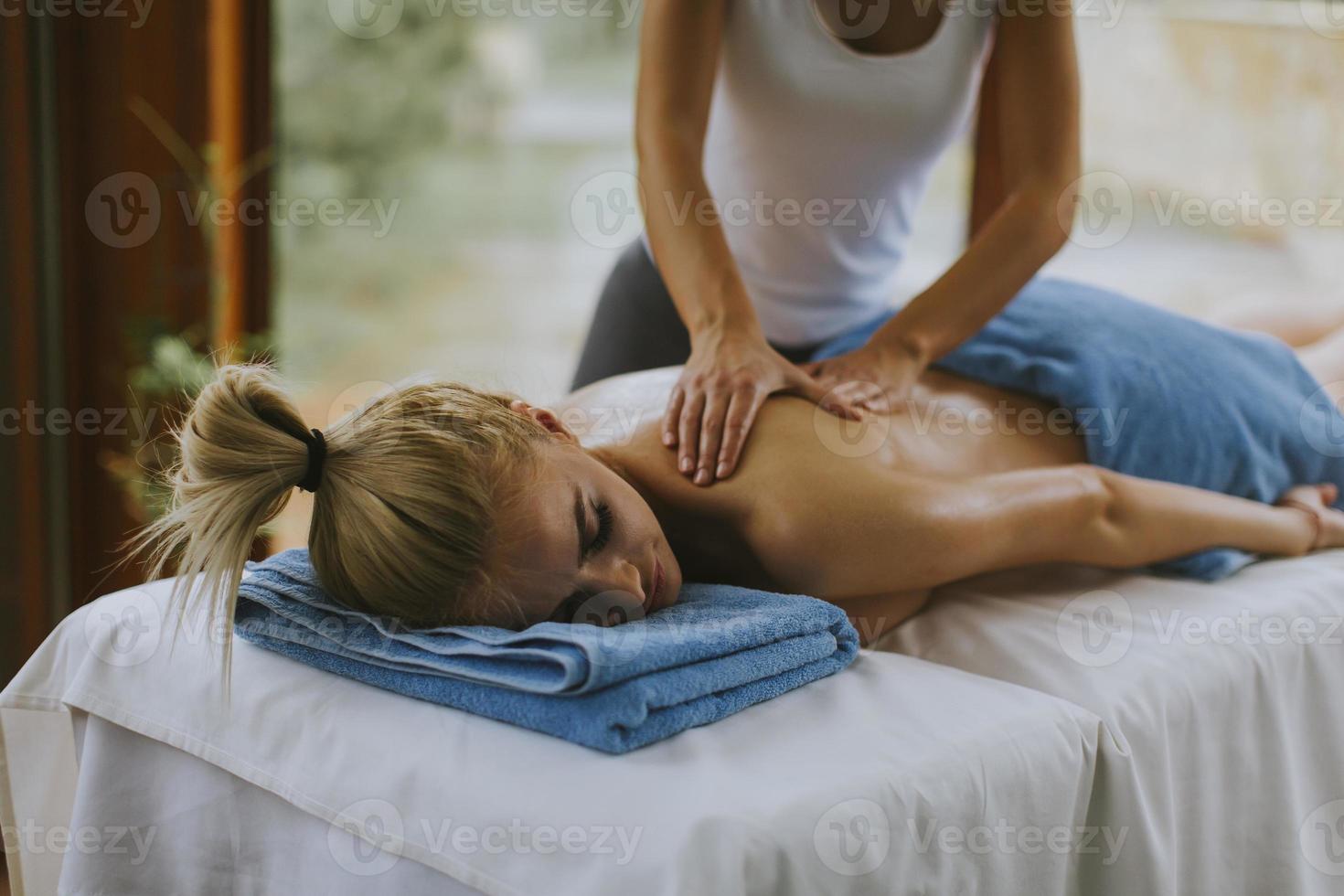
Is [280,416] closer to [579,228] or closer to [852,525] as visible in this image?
[852,525]

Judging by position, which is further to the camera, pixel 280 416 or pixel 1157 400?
pixel 1157 400

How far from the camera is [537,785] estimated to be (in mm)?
858

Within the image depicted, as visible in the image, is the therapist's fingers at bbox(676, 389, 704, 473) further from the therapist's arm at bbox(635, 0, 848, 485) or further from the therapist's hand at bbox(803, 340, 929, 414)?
the therapist's hand at bbox(803, 340, 929, 414)

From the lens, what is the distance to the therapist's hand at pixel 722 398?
1.28 meters

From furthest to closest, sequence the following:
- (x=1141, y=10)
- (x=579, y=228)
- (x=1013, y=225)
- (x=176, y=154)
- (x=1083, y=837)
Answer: (x=579, y=228) → (x=1141, y=10) → (x=176, y=154) → (x=1013, y=225) → (x=1083, y=837)

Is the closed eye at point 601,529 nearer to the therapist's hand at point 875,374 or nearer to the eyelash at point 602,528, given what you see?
the eyelash at point 602,528

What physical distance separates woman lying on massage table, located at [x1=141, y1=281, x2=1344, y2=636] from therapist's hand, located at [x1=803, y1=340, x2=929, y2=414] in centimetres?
3

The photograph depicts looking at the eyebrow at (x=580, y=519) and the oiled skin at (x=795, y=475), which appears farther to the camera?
the oiled skin at (x=795, y=475)

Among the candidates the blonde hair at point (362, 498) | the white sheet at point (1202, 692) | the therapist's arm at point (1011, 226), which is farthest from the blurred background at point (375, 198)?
the white sheet at point (1202, 692)

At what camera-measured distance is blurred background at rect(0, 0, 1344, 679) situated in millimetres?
2172

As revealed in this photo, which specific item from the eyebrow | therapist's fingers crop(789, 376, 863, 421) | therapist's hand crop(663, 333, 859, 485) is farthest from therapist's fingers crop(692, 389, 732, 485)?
the eyebrow

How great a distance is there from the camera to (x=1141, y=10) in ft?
9.43

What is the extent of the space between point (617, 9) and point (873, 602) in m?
2.71

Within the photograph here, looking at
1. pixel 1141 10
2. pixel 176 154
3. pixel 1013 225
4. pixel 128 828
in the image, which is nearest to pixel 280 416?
pixel 128 828
